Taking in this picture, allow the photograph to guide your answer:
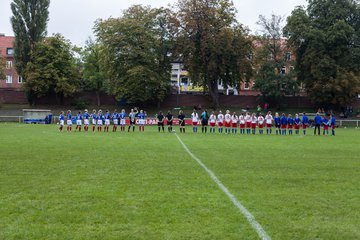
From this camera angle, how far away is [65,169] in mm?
12391

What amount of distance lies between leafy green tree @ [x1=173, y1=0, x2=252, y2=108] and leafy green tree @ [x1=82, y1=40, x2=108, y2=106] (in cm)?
1331

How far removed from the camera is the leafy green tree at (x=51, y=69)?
6003 centimetres

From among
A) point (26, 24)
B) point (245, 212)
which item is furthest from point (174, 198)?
point (26, 24)

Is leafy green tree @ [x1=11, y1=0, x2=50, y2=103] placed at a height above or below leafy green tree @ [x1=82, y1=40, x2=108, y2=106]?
above

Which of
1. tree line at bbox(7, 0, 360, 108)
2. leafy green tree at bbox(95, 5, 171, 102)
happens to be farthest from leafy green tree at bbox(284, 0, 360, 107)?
leafy green tree at bbox(95, 5, 171, 102)

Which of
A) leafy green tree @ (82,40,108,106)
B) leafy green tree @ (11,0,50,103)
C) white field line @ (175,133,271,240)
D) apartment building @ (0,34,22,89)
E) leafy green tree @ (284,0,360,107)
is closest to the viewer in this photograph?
white field line @ (175,133,271,240)

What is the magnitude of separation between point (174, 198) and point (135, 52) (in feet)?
166

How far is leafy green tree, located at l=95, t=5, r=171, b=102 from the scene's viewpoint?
57444mm

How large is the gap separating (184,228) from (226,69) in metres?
53.8

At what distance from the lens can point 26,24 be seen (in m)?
60.5

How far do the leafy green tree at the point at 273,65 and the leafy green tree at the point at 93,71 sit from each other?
2209 centimetres

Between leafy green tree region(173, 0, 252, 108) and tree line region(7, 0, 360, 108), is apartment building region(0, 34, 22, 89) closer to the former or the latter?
tree line region(7, 0, 360, 108)

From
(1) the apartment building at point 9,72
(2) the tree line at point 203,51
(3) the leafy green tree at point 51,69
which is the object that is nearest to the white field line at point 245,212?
(2) the tree line at point 203,51

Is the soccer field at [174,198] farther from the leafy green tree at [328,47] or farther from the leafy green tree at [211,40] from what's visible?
the leafy green tree at [211,40]
